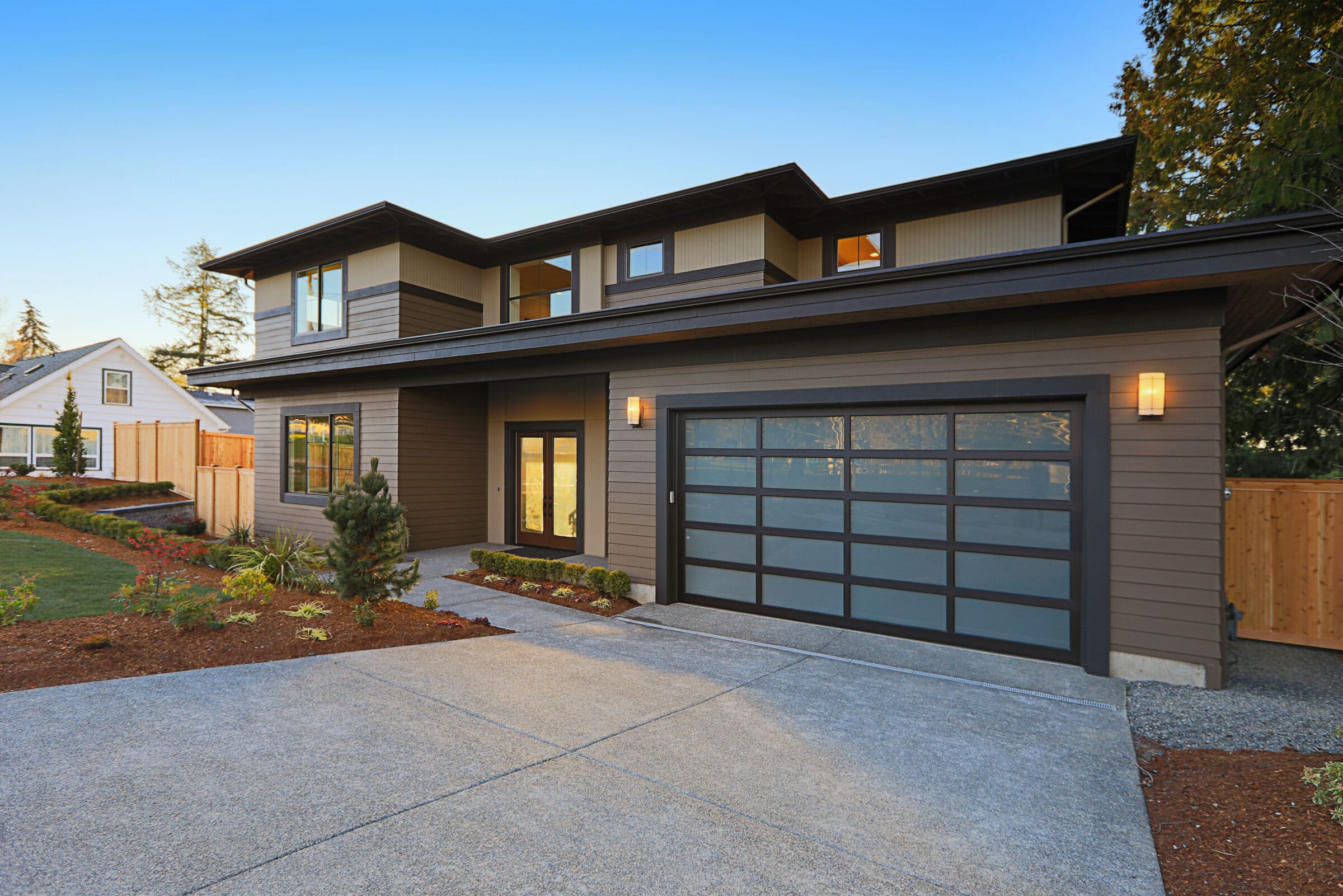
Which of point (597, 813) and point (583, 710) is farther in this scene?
point (583, 710)

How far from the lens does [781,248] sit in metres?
8.96

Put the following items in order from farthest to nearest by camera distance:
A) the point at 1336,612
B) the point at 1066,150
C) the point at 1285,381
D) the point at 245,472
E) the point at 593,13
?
1. the point at 245,472
2. the point at 593,13
3. the point at 1285,381
4. the point at 1066,150
5. the point at 1336,612

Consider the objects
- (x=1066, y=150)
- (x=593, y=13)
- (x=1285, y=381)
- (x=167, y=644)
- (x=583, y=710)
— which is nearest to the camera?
(x=583, y=710)

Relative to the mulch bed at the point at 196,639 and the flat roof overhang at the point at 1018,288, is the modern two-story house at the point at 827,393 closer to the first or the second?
the flat roof overhang at the point at 1018,288

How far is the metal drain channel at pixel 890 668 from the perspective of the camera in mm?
4441

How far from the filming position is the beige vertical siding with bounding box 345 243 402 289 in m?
10.3

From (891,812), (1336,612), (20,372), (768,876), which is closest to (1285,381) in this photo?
(1336,612)

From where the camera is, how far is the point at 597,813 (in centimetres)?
273

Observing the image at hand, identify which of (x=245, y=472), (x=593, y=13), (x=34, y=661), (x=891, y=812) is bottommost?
(x=891, y=812)

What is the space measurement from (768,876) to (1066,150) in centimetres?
849

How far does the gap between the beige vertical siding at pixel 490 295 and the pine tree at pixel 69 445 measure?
562 inches

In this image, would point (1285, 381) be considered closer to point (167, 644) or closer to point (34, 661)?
point (167, 644)

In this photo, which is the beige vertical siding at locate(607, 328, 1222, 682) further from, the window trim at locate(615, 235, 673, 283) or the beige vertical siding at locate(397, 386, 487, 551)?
the beige vertical siding at locate(397, 386, 487, 551)

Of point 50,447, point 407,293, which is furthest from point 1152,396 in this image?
point 50,447
